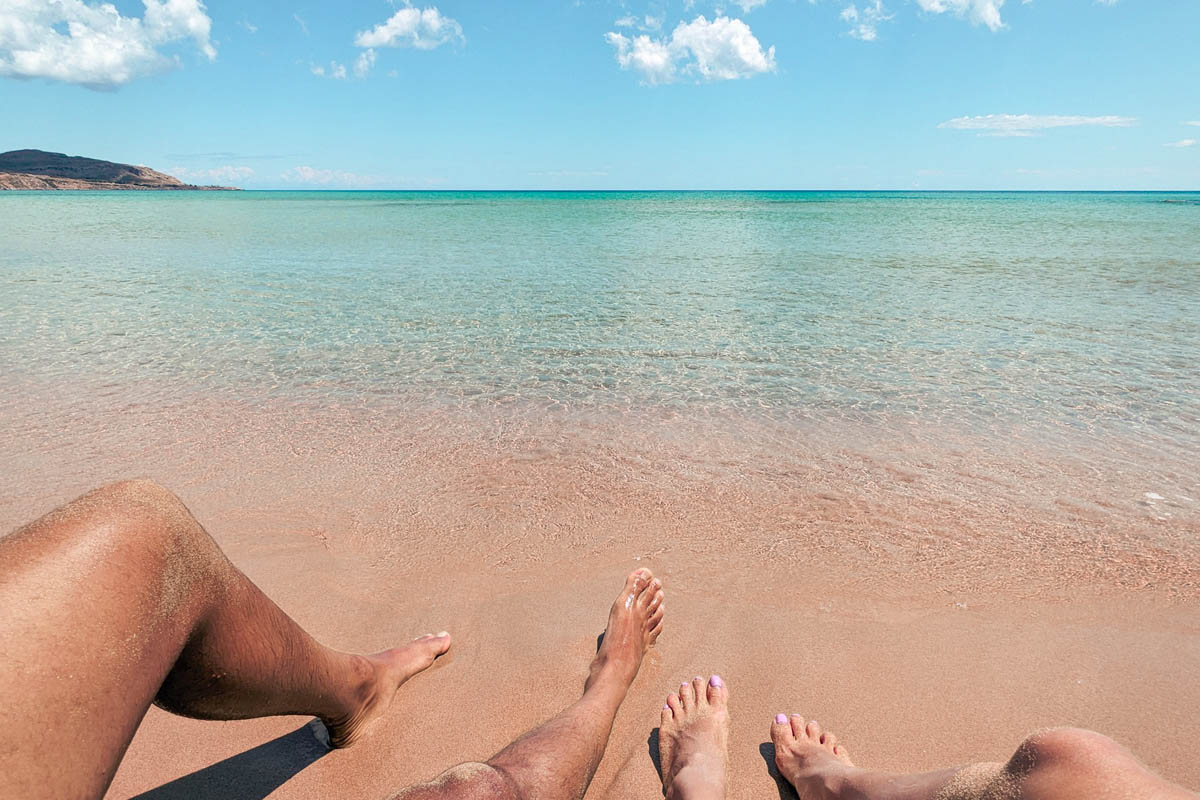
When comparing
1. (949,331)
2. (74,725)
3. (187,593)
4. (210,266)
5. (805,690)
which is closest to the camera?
(74,725)

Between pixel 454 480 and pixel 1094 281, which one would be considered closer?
pixel 454 480

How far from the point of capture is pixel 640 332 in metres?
7.99

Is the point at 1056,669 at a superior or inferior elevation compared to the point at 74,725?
inferior

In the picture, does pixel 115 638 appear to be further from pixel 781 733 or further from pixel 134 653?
pixel 781 733

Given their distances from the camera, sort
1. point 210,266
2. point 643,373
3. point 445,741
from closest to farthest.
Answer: point 445,741
point 643,373
point 210,266

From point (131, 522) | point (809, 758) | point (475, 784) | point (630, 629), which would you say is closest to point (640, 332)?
point (630, 629)

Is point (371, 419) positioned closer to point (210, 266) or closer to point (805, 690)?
point (805, 690)

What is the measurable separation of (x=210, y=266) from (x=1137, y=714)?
1543cm

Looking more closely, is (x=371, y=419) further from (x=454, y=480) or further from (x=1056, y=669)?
(x=1056, y=669)

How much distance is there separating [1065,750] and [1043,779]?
74mm

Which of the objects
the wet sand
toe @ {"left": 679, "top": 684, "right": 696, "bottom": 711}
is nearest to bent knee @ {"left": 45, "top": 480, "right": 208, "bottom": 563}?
the wet sand

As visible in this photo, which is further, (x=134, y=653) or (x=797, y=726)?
(x=797, y=726)

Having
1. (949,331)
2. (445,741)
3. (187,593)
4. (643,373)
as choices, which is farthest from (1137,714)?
(949,331)

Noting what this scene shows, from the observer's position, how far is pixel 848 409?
17.5 feet
